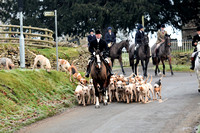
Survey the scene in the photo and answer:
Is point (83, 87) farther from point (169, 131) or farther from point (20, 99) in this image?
point (169, 131)

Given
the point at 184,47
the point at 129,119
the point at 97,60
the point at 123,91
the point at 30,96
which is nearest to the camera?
the point at 129,119

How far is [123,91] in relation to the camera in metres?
13.1

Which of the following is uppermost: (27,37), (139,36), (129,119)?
(27,37)

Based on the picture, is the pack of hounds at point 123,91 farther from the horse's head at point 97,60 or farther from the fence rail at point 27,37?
the fence rail at point 27,37

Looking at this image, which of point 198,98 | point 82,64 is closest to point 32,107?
point 198,98

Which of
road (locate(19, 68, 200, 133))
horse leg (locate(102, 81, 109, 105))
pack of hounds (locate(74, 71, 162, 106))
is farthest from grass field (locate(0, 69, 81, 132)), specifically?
horse leg (locate(102, 81, 109, 105))

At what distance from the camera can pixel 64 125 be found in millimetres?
9914

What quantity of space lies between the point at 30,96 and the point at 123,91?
3330 mm

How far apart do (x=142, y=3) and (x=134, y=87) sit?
28762 millimetres

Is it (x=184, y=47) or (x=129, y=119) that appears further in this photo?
(x=184, y=47)

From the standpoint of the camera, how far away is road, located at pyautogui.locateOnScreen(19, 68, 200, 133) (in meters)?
8.91

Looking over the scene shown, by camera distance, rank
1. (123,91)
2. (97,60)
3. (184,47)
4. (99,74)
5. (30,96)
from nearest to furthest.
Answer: (30,96) < (97,60) < (99,74) < (123,91) < (184,47)

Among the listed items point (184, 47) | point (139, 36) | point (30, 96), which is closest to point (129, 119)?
point (30, 96)

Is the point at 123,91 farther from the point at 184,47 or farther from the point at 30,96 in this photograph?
the point at 184,47
